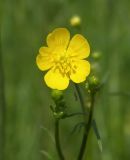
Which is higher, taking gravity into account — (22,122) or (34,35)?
(34,35)

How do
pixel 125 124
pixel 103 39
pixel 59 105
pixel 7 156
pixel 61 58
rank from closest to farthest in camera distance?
pixel 59 105 < pixel 61 58 < pixel 7 156 < pixel 125 124 < pixel 103 39

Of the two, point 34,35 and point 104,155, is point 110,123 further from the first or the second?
point 34,35

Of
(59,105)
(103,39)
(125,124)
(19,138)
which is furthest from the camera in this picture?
(103,39)

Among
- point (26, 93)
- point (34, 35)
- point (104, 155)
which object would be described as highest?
point (34, 35)

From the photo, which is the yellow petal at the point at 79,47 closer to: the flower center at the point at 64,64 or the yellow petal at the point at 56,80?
the flower center at the point at 64,64

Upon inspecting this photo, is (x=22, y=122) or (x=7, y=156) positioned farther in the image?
(x=22, y=122)

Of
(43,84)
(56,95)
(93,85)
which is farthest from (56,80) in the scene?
(43,84)

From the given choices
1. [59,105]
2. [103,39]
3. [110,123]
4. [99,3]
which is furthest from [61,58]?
[99,3]
